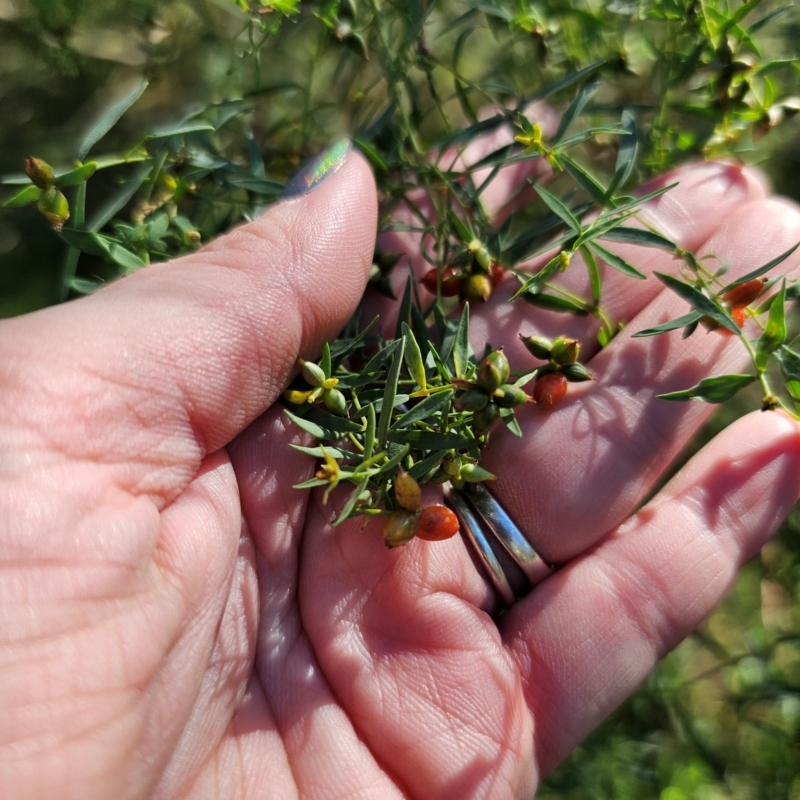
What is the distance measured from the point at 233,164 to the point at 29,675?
179 centimetres

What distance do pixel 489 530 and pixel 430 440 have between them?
2.50 feet

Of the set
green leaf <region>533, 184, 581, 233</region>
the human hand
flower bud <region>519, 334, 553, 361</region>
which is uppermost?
green leaf <region>533, 184, 581, 233</region>

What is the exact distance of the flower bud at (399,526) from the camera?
197cm

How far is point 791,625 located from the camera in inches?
153

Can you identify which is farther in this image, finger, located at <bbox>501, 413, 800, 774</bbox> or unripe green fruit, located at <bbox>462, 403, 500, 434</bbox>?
finger, located at <bbox>501, 413, 800, 774</bbox>

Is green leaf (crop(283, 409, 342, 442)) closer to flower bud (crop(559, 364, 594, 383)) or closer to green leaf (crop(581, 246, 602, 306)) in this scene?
flower bud (crop(559, 364, 594, 383))

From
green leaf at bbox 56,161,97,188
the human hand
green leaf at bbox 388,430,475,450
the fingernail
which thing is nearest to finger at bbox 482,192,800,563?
the human hand

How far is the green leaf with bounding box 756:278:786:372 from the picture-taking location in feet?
6.67

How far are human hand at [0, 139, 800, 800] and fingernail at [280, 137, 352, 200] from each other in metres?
0.06

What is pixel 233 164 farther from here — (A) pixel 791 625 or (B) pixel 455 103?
(A) pixel 791 625

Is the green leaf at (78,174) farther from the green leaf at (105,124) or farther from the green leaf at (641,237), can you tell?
the green leaf at (641,237)

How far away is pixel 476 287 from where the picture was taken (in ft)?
7.97

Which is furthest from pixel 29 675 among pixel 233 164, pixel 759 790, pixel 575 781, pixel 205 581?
pixel 759 790

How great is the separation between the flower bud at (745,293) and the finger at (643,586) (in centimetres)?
59
